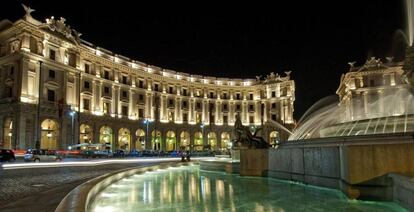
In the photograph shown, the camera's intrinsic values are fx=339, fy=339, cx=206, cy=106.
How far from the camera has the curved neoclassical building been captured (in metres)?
43.5

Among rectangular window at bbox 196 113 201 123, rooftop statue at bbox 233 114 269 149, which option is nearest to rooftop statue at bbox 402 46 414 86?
rooftop statue at bbox 233 114 269 149

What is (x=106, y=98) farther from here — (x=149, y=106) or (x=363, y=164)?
(x=363, y=164)

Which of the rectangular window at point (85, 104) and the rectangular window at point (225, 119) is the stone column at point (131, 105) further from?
the rectangular window at point (225, 119)

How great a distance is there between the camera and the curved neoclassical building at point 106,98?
143ft

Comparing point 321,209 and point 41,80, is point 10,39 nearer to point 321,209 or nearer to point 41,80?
point 41,80

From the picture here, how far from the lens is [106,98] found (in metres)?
61.0

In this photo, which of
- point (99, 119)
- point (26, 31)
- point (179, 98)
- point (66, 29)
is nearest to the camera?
point (26, 31)

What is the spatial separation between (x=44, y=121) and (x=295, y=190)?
4367 centimetres

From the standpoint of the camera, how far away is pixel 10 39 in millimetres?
45562

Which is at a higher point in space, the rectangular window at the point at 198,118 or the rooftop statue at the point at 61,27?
the rooftop statue at the point at 61,27

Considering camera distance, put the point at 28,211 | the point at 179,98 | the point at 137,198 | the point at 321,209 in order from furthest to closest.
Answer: the point at 179,98 → the point at 137,198 → the point at 321,209 → the point at 28,211

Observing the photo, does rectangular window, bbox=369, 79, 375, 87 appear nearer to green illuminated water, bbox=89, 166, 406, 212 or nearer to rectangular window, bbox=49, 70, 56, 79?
rectangular window, bbox=49, 70, 56, 79

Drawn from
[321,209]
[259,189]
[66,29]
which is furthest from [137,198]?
[66,29]

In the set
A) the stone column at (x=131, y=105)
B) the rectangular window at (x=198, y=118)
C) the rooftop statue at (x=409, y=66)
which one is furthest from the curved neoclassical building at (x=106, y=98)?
the rooftop statue at (x=409, y=66)
